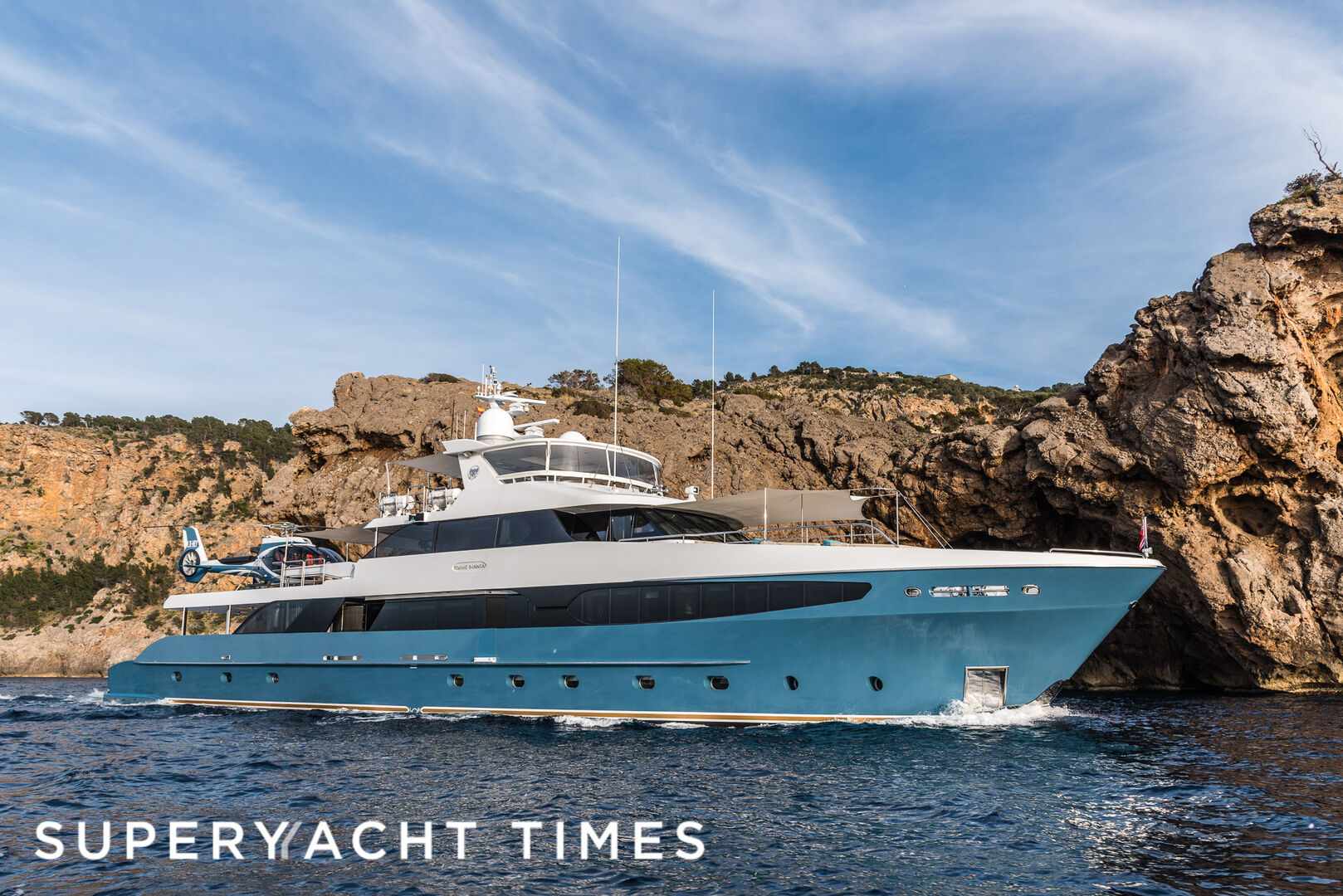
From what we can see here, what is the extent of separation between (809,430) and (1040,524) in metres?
8.18

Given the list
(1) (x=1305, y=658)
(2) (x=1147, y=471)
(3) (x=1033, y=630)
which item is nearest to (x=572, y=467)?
(3) (x=1033, y=630)

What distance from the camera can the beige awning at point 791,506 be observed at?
1341 centimetres

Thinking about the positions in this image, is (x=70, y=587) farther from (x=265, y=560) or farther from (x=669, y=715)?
(x=669, y=715)

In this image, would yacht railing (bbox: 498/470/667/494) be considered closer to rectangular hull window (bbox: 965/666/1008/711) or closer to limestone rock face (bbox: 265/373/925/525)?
rectangular hull window (bbox: 965/666/1008/711)

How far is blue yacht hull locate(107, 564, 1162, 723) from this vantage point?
11.5m

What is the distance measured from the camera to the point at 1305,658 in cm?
1658

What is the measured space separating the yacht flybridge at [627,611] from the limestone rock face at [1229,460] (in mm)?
7191

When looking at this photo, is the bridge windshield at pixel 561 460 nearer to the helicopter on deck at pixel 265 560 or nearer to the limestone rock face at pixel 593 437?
the helicopter on deck at pixel 265 560

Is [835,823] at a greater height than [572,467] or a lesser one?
lesser

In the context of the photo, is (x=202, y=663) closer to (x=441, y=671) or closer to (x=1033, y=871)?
(x=441, y=671)

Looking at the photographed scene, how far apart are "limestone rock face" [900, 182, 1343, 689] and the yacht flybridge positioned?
23.6ft

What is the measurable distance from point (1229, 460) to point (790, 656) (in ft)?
37.2

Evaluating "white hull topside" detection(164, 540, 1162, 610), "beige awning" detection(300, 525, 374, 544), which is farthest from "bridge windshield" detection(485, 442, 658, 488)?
"beige awning" detection(300, 525, 374, 544)

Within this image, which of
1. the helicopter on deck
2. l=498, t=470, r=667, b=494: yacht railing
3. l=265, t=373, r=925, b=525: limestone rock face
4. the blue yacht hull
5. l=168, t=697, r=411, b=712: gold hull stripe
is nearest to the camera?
the blue yacht hull
